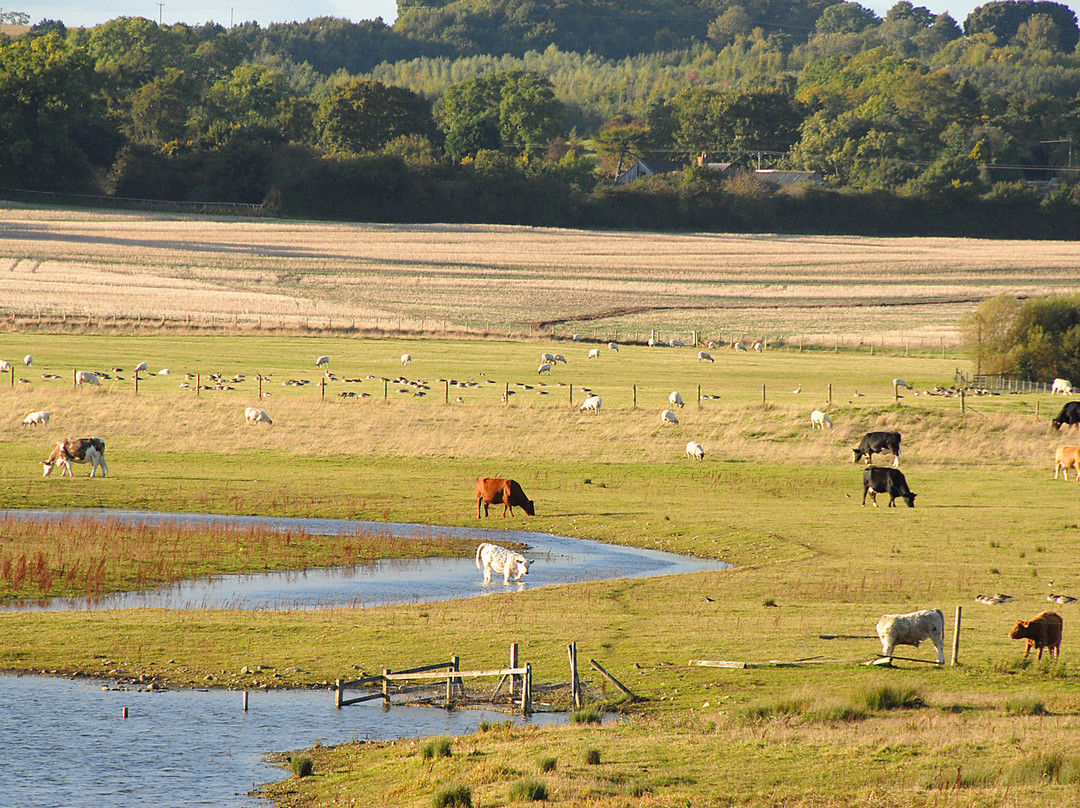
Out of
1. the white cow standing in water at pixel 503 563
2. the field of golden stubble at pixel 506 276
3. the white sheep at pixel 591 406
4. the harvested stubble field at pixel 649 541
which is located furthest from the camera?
the field of golden stubble at pixel 506 276

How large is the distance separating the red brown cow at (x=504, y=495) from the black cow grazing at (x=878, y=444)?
40.2 ft

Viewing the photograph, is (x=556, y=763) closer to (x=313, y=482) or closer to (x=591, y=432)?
(x=313, y=482)

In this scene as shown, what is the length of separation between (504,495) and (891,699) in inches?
711

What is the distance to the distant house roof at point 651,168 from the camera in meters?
174

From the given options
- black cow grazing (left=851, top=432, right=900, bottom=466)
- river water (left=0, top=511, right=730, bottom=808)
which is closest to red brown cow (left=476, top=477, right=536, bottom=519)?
river water (left=0, top=511, right=730, bottom=808)

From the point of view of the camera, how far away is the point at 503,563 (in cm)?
2803

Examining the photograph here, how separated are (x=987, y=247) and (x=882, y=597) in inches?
4498

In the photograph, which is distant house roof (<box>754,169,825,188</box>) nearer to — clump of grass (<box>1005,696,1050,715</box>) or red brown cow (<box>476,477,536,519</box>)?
red brown cow (<box>476,477,536,519</box>)

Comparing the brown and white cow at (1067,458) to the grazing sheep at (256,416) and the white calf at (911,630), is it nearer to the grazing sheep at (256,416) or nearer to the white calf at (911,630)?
the white calf at (911,630)

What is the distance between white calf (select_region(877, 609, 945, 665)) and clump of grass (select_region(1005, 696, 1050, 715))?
2691 millimetres

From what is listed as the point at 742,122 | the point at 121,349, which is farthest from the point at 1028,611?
the point at 742,122

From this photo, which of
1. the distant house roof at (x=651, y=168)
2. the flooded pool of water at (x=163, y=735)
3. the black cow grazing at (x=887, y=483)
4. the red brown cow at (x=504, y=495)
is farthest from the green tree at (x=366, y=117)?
the flooded pool of water at (x=163, y=735)

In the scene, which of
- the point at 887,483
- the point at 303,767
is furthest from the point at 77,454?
the point at 303,767

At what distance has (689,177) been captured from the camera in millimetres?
145625
